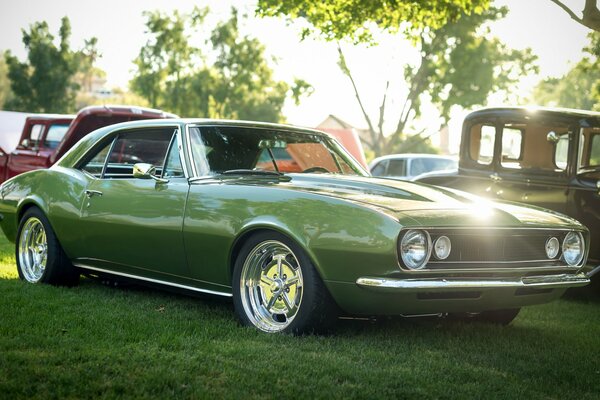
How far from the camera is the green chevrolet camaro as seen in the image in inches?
209

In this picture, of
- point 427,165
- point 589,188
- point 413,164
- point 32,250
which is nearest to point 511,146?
point 589,188

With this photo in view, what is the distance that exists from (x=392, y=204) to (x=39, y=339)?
2171mm

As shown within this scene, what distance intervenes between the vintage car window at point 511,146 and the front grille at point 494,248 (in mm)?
3696

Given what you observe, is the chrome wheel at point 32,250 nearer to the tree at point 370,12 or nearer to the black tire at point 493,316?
the black tire at point 493,316

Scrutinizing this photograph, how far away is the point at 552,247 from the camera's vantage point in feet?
19.8

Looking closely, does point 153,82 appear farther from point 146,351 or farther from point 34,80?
point 146,351

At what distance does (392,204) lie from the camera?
5.52 metres

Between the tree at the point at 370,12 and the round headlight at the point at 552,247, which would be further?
the tree at the point at 370,12

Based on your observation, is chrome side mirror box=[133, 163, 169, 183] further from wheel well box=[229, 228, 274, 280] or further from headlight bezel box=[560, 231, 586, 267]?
headlight bezel box=[560, 231, 586, 267]

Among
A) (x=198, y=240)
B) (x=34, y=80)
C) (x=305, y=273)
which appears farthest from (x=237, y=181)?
(x=34, y=80)

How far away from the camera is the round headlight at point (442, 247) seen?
17.5ft

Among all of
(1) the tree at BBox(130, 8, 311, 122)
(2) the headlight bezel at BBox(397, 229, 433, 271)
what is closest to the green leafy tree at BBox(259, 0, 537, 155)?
(1) the tree at BBox(130, 8, 311, 122)

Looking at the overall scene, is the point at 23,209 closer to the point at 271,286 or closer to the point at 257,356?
the point at 271,286

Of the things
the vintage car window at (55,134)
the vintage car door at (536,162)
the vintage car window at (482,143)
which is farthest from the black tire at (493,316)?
the vintage car window at (55,134)
